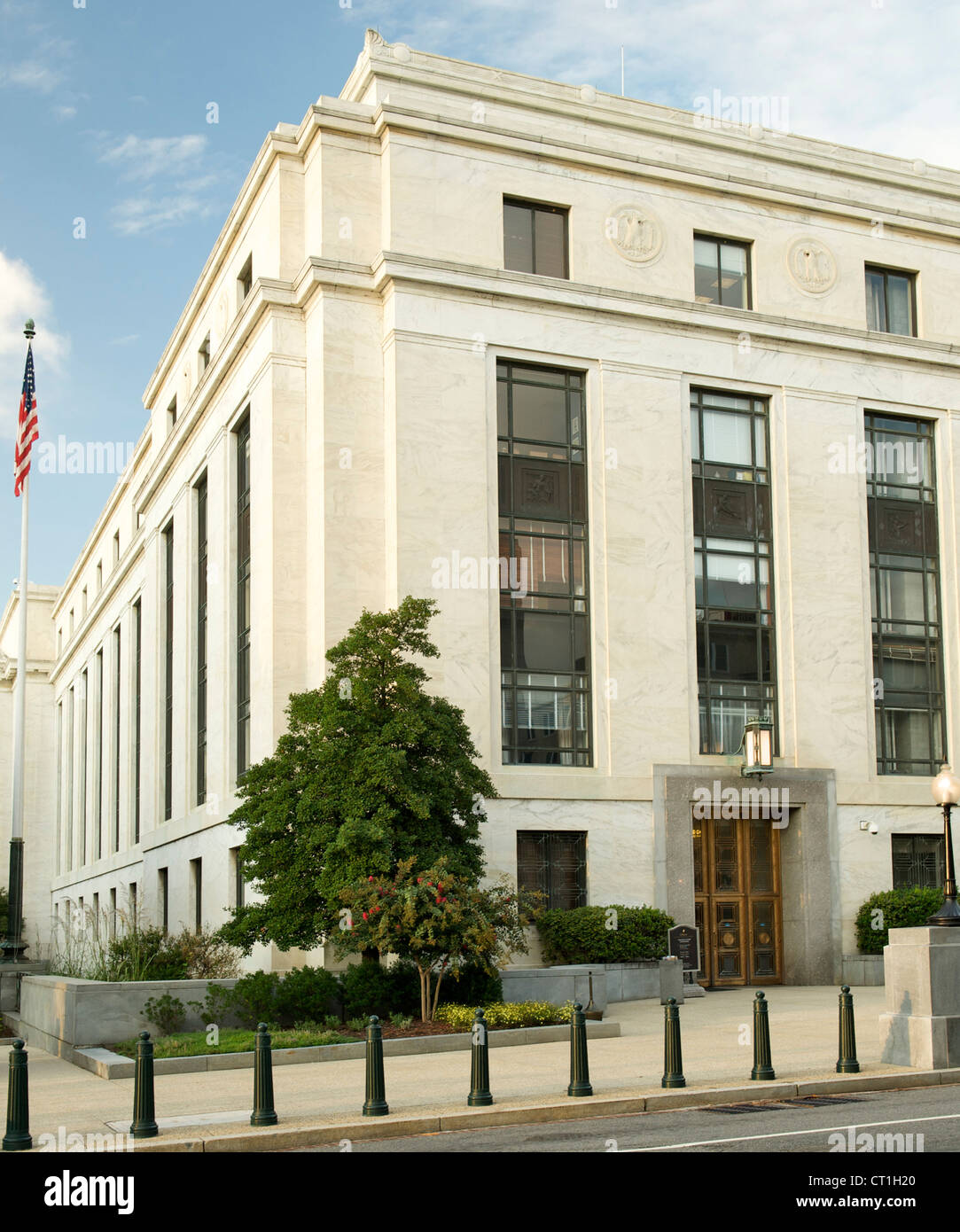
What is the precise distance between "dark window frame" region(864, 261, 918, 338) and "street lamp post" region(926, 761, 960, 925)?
671 inches

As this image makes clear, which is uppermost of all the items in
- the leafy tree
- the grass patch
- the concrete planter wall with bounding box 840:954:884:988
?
the leafy tree

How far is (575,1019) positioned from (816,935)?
1834 cm

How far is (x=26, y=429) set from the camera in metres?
37.8

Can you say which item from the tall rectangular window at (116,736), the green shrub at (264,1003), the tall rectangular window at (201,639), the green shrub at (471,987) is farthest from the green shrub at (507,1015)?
the tall rectangular window at (116,736)

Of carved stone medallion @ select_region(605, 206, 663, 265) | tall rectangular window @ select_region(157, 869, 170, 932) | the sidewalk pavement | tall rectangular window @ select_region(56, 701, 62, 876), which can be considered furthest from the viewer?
tall rectangular window @ select_region(56, 701, 62, 876)

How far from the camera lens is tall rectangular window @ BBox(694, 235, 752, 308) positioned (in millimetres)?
33188

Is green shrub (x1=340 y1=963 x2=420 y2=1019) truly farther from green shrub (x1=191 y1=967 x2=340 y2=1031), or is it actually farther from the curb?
the curb

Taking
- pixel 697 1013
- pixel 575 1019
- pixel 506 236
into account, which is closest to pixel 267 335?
pixel 506 236

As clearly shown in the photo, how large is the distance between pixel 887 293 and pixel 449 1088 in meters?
26.7

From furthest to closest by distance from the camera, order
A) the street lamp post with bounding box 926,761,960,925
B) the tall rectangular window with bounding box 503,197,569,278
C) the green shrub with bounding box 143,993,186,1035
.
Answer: the tall rectangular window with bounding box 503,197,569,278
the green shrub with bounding box 143,993,186,1035
the street lamp post with bounding box 926,761,960,925

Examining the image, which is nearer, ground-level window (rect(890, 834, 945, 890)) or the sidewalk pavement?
the sidewalk pavement

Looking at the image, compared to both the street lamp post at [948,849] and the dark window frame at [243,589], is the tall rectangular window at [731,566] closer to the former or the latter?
the street lamp post at [948,849]

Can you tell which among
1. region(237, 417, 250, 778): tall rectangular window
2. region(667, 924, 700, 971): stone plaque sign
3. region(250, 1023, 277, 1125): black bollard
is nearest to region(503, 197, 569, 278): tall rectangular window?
region(237, 417, 250, 778): tall rectangular window
